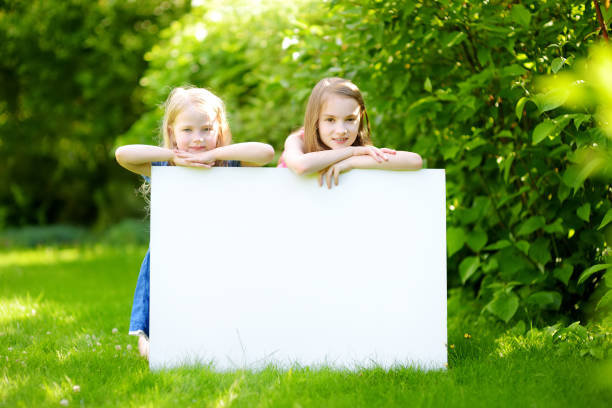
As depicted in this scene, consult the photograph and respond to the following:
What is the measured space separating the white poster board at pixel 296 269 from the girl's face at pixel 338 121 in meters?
0.38

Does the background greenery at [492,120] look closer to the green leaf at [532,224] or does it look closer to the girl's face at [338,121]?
the green leaf at [532,224]

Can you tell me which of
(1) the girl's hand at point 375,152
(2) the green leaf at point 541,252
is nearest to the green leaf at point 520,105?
(1) the girl's hand at point 375,152

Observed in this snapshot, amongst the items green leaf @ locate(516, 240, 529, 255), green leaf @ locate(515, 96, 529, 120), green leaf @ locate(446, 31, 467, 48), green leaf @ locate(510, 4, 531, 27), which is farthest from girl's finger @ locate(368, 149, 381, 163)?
green leaf @ locate(516, 240, 529, 255)

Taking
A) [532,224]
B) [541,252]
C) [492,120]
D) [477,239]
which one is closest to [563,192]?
[532,224]

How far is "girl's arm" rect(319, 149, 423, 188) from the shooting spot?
7.68 feet

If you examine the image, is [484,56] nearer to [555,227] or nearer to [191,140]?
[555,227]

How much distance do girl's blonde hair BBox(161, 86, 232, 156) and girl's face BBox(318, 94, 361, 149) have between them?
478 millimetres

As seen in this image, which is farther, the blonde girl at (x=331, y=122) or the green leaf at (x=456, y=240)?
the green leaf at (x=456, y=240)

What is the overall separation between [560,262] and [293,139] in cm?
159

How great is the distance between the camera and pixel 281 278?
241cm

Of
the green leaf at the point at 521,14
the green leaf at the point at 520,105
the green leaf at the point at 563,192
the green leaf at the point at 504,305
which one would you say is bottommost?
the green leaf at the point at 504,305

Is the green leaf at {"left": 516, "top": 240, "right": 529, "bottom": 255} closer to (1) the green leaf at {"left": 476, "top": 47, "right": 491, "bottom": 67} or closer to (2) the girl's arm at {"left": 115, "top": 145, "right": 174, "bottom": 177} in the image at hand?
(1) the green leaf at {"left": 476, "top": 47, "right": 491, "bottom": 67}

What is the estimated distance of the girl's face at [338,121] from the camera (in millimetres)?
2701

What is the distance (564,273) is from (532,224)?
280 mm
